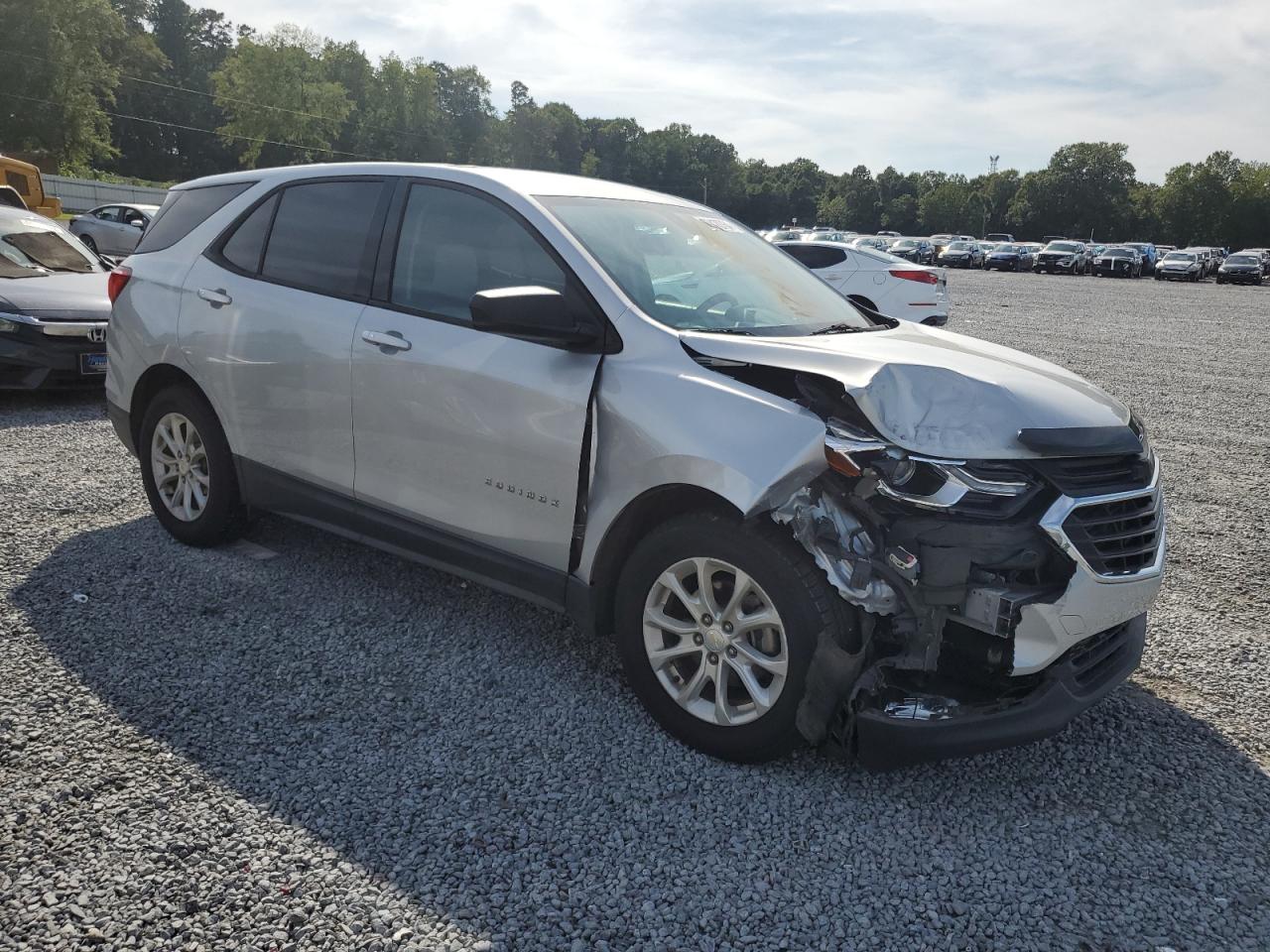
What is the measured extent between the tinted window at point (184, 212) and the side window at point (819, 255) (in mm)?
10189

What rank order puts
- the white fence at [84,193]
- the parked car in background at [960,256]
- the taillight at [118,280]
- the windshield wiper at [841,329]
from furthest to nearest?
→ the parked car in background at [960,256] < the white fence at [84,193] < the taillight at [118,280] < the windshield wiper at [841,329]

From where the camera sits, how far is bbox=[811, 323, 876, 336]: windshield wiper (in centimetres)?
375

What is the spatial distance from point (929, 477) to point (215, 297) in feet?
11.1

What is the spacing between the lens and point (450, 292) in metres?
3.84

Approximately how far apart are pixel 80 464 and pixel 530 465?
446 cm

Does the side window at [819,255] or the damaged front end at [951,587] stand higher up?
the side window at [819,255]

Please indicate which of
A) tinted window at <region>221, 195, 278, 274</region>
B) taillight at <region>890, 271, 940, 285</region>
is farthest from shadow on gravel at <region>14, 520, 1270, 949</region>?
taillight at <region>890, 271, 940, 285</region>

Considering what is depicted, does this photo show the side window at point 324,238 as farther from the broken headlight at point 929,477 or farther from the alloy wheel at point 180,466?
the broken headlight at point 929,477

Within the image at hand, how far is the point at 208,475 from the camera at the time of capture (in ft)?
15.6

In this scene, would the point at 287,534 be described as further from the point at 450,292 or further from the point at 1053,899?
the point at 1053,899

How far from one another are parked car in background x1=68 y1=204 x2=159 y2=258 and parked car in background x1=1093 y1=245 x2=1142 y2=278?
46.5 m

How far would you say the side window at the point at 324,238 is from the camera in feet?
13.7

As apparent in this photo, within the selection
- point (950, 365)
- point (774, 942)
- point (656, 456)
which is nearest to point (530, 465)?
point (656, 456)

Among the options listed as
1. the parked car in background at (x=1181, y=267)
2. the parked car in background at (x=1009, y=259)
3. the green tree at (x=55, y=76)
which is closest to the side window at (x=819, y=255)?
the parked car in background at (x=1009, y=259)
